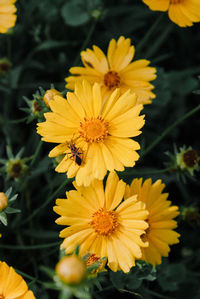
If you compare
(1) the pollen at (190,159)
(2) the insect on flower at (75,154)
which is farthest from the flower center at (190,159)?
(2) the insect on flower at (75,154)

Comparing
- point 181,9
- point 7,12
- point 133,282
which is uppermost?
point 7,12

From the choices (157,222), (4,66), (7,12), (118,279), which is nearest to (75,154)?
(157,222)

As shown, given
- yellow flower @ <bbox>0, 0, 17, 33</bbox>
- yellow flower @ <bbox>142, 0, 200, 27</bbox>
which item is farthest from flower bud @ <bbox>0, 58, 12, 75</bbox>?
yellow flower @ <bbox>142, 0, 200, 27</bbox>

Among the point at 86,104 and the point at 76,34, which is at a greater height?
the point at 76,34

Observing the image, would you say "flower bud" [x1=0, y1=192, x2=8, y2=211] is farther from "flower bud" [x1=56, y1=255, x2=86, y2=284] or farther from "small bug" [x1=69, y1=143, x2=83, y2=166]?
"flower bud" [x1=56, y1=255, x2=86, y2=284]

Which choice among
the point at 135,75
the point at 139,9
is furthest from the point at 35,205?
the point at 139,9

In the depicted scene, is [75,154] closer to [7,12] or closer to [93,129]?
[93,129]

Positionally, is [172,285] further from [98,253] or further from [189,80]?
[189,80]
